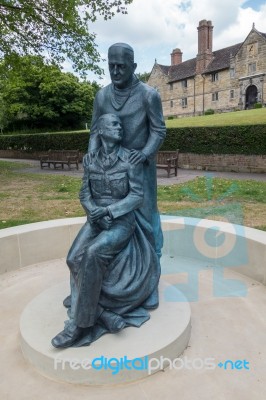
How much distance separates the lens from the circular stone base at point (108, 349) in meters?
2.46

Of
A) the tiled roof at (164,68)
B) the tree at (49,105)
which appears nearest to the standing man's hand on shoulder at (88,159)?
the tree at (49,105)

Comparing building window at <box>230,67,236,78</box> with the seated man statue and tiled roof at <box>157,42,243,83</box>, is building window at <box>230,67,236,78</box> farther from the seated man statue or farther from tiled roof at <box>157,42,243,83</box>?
the seated man statue

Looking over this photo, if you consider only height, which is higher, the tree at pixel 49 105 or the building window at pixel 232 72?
the building window at pixel 232 72

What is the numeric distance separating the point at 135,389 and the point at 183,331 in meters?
0.61

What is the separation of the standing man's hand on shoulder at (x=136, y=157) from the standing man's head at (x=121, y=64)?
0.65m

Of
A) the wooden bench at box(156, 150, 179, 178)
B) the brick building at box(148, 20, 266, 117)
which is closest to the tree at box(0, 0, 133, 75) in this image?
the wooden bench at box(156, 150, 179, 178)

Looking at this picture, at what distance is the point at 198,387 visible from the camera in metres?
2.43

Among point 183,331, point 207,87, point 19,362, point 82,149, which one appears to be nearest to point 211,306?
point 183,331

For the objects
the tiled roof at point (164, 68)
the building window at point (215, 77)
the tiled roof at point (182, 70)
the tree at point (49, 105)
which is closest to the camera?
the tree at point (49, 105)

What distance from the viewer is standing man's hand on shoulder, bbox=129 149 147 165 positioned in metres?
2.88

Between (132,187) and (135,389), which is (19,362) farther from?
(132,187)

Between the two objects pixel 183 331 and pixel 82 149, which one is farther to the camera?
pixel 82 149

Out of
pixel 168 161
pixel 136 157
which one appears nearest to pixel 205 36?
pixel 168 161

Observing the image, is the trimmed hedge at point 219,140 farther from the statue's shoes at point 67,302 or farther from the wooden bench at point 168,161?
the statue's shoes at point 67,302
